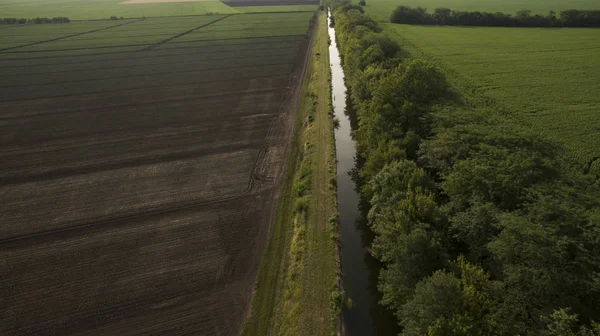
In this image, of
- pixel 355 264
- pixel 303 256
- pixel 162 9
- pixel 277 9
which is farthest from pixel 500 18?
pixel 162 9

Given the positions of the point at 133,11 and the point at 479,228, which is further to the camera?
the point at 133,11

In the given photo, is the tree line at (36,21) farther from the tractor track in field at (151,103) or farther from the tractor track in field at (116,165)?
the tractor track in field at (116,165)

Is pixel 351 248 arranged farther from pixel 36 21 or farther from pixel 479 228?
pixel 36 21

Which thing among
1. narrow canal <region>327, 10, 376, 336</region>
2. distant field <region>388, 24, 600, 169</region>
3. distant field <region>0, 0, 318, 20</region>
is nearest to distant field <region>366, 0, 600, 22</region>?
distant field <region>0, 0, 318, 20</region>

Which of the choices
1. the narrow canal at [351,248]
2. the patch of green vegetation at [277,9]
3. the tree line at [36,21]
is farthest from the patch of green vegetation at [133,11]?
the narrow canal at [351,248]

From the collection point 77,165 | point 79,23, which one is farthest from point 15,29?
point 77,165

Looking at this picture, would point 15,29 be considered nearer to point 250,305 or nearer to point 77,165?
point 77,165
